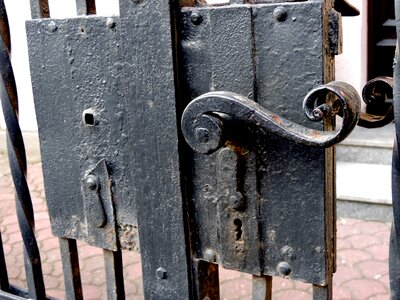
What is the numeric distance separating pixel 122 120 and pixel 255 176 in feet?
0.91

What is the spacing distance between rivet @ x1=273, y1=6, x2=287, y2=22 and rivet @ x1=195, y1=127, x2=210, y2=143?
0.20 m

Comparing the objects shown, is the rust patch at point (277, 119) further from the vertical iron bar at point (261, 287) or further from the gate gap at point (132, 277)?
the gate gap at point (132, 277)

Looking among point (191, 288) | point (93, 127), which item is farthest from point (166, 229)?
point (93, 127)

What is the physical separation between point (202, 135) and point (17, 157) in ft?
1.55

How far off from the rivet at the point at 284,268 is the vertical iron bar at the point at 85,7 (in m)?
0.58

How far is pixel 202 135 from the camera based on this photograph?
2.77ft

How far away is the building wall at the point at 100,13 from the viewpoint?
169 inches

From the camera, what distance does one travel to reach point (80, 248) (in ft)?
11.9

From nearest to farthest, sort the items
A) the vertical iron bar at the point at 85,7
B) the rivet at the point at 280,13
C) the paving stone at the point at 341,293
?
the rivet at the point at 280,13, the vertical iron bar at the point at 85,7, the paving stone at the point at 341,293

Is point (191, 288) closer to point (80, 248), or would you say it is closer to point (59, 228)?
point (59, 228)

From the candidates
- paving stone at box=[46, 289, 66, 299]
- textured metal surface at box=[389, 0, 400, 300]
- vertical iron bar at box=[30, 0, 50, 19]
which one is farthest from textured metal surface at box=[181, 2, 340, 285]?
paving stone at box=[46, 289, 66, 299]

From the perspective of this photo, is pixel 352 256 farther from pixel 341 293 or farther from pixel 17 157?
pixel 17 157

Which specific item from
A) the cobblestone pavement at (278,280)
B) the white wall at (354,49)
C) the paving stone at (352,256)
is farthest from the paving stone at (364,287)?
the white wall at (354,49)

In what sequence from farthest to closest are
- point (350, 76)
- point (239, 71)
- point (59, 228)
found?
point (350, 76)
point (59, 228)
point (239, 71)
